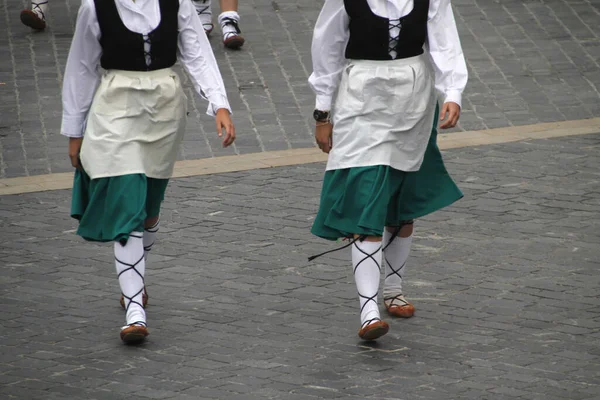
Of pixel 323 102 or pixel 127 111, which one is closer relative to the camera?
pixel 127 111

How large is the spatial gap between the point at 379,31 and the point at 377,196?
0.78 meters

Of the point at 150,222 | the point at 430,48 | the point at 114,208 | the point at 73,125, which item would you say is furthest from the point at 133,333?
the point at 430,48

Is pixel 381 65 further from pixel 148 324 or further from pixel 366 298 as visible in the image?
pixel 148 324

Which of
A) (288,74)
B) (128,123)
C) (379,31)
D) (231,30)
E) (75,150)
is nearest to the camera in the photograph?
(379,31)

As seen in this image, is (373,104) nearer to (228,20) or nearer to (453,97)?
(453,97)

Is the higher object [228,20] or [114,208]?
[114,208]

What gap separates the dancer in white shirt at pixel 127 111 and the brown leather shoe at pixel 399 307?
1216 millimetres

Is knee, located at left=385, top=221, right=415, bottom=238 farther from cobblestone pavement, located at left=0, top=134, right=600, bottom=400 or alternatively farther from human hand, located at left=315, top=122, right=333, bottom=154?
human hand, located at left=315, top=122, right=333, bottom=154

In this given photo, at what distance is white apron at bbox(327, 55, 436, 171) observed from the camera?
18.5 ft

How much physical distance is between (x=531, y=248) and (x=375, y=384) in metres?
2.19

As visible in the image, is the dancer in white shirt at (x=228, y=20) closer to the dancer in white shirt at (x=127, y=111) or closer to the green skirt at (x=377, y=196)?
the dancer in white shirt at (x=127, y=111)

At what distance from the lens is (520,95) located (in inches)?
403

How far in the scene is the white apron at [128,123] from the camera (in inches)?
222

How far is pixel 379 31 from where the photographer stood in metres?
5.58
